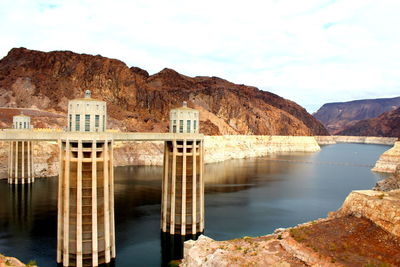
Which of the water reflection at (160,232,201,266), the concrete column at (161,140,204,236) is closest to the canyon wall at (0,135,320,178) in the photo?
the water reflection at (160,232,201,266)

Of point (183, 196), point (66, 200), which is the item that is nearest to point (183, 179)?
point (183, 196)

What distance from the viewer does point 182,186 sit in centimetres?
4034

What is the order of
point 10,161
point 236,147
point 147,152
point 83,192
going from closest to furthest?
1. point 83,192
2. point 10,161
3. point 147,152
4. point 236,147

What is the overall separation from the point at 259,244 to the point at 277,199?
4359cm

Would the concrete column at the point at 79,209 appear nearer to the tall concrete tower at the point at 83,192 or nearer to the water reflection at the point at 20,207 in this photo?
the tall concrete tower at the point at 83,192

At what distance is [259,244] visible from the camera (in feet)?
82.2

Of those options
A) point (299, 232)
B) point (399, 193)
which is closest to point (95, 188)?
point (299, 232)

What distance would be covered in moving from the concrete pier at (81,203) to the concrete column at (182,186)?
10718mm

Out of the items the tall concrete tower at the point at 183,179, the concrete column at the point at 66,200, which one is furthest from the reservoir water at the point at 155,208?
the concrete column at the point at 66,200

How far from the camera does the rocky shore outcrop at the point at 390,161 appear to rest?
339 feet

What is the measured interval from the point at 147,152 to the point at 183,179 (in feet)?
240

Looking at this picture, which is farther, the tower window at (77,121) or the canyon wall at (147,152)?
the canyon wall at (147,152)

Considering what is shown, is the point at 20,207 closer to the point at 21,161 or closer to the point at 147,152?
the point at 21,161

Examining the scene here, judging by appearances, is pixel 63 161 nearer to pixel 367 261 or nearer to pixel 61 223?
pixel 61 223
